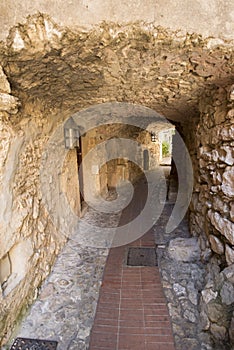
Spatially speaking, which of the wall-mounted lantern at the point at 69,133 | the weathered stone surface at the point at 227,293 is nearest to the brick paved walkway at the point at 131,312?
the weathered stone surface at the point at 227,293

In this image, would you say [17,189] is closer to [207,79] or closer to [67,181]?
[67,181]

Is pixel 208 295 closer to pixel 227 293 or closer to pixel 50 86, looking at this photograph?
pixel 227 293

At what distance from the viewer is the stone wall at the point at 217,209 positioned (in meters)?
1.96

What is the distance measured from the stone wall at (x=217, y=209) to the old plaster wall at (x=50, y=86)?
6 cm

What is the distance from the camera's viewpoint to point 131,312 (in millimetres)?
2307

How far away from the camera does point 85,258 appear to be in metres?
3.31

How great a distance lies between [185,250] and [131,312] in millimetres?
1131

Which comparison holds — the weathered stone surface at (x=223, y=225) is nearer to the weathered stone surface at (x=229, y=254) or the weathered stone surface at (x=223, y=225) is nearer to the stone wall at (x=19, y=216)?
the weathered stone surface at (x=229, y=254)

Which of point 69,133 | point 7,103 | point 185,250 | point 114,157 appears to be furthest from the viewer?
point 114,157

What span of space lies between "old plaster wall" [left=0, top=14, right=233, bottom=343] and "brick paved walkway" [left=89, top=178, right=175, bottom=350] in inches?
29.4

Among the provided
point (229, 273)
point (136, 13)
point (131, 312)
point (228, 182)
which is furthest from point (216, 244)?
point (136, 13)

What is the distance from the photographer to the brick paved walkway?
198 centimetres

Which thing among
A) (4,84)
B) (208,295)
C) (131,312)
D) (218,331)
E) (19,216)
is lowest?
(131,312)

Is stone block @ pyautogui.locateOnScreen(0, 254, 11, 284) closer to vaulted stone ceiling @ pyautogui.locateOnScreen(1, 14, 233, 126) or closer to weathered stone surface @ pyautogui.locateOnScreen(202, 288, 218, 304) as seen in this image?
vaulted stone ceiling @ pyautogui.locateOnScreen(1, 14, 233, 126)
